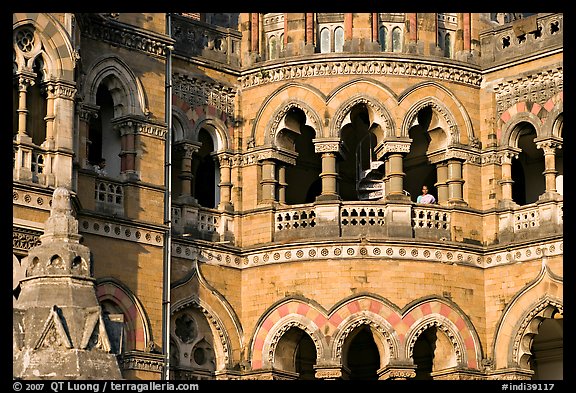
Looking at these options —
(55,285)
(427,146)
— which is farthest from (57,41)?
(427,146)

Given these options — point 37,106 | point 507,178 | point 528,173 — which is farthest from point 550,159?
point 37,106

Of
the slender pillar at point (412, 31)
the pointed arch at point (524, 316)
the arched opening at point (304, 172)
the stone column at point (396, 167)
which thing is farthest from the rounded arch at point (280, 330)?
the slender pillar at point (412, 31)

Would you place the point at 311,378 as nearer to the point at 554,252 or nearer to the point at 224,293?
the point at 224,293

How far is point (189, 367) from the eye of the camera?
40.5m

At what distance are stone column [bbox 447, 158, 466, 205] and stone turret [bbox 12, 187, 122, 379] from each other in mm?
11916

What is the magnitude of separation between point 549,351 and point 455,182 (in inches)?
168

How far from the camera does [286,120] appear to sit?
4225 centimetres

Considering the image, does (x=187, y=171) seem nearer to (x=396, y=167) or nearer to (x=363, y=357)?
(x=396, y=167)

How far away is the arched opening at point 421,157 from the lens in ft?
140

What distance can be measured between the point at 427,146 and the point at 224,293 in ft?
17.6

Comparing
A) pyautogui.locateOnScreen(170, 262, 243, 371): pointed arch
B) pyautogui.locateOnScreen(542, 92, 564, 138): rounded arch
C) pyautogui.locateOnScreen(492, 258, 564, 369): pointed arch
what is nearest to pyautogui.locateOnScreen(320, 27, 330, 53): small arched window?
pyautogui.locateOnScreen(542, 92, 564, 138): rounded arch

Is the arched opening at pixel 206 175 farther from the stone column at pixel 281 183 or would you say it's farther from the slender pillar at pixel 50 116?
the slender pillar at pixel 50 116

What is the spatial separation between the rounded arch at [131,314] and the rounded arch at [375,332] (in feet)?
12.3

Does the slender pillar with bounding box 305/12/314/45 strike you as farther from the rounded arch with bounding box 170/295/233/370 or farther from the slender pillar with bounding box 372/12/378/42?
the rounded arch with bounding box 170/295/233/370
